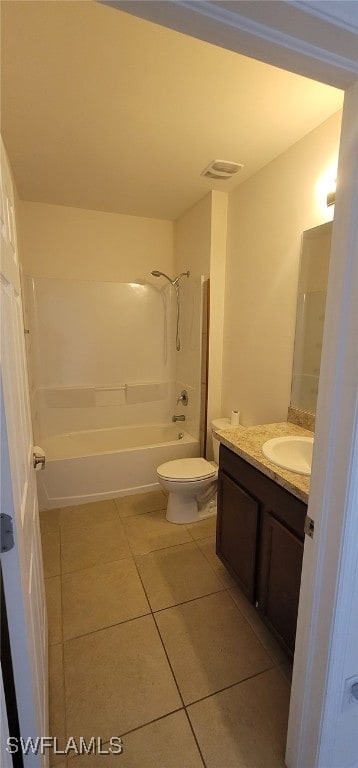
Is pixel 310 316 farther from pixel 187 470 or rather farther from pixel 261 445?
pixel 187 470

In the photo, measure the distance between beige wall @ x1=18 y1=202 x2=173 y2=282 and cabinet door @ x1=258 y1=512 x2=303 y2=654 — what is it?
2644 millimetres

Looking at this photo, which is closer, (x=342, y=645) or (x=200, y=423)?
(x=342, y=645)

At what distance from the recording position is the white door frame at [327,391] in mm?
578

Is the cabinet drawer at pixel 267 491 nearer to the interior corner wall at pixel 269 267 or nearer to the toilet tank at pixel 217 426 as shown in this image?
the interior corner wall at pixel 269 267

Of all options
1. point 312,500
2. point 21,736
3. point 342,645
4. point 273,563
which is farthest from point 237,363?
point 21,736

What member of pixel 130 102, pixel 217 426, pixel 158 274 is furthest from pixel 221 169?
pixel 217 426

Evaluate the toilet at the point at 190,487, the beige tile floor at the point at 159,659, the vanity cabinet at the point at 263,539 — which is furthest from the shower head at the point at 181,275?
the beige tile floor at the point at 159,659

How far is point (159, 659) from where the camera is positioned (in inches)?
55.0

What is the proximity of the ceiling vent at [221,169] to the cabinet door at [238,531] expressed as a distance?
194 centimetres

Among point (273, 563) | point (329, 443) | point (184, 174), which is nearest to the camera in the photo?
point (329, 443)

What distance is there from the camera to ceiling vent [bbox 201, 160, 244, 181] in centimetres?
207

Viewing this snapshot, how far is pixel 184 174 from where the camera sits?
223cm

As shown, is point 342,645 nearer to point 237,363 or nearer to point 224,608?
point 224,608

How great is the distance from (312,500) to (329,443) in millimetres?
186
